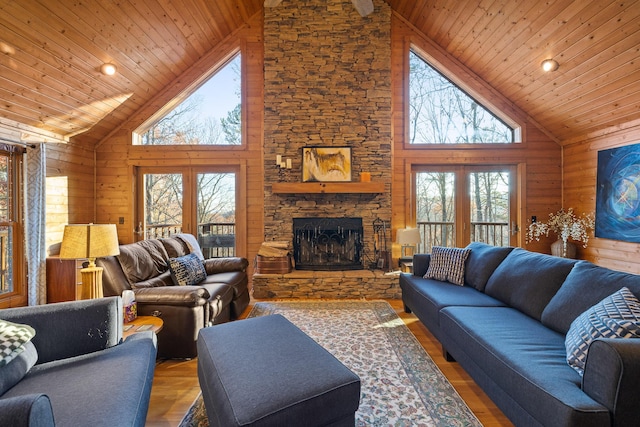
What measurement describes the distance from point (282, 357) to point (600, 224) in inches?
200

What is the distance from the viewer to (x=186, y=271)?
338 cm

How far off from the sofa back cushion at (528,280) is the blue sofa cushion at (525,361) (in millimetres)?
106

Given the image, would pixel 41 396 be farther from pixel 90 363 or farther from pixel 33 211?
pixel 33 211

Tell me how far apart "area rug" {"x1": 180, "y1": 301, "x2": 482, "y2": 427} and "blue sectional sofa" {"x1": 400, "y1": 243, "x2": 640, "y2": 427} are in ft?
0.81

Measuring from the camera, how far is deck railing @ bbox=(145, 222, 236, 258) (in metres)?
5.41

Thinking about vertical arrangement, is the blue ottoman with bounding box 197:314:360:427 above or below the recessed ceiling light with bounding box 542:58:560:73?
A: below

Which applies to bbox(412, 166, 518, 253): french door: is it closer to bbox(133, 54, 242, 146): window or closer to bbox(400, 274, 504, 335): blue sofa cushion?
bbox(400, 274, 504, 335): blue sofa cushion

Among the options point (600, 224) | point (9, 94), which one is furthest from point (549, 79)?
point (9, 94)

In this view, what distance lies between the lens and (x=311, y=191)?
16.4 ft

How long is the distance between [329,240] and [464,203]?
2.43 meters

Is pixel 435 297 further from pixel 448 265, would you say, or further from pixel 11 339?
pixel 11 339

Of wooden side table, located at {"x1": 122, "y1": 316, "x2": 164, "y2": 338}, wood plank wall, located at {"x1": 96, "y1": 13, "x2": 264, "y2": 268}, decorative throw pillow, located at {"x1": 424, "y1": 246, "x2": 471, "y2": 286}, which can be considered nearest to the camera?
wooden side table, located at {"x1": 122, "y1": 316, "x2": 164, "y2": 338}

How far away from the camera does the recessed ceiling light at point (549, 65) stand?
3963mm

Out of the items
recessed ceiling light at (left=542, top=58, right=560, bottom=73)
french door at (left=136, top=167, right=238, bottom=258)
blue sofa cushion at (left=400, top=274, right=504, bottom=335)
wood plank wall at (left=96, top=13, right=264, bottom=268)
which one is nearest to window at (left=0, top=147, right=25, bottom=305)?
wood plank wall at (left=96, top=13, right=264, bottom=268)
